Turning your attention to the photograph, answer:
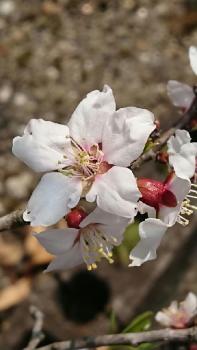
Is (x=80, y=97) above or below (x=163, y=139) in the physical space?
below

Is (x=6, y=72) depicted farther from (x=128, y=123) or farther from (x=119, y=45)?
(x=128, y=123)

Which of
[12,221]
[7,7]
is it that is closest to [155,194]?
[12,221]

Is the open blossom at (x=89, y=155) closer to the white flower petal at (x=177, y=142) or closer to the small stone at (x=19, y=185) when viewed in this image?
the white flower petal at (x=177, y=142)

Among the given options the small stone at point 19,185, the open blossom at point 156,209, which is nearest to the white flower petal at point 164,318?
the open blossom at point 156,209

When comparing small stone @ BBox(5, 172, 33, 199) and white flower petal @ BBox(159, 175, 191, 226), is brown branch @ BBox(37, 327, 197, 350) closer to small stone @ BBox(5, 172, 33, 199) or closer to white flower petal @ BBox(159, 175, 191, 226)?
white flower petal @ BBox(159, 175, 191, 226)

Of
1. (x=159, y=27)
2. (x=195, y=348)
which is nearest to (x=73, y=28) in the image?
(x=159, y=27)

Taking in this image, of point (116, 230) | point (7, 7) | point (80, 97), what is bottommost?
point (80, 97)

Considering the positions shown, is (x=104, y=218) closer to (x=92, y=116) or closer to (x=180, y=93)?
(x=92, y=116)
